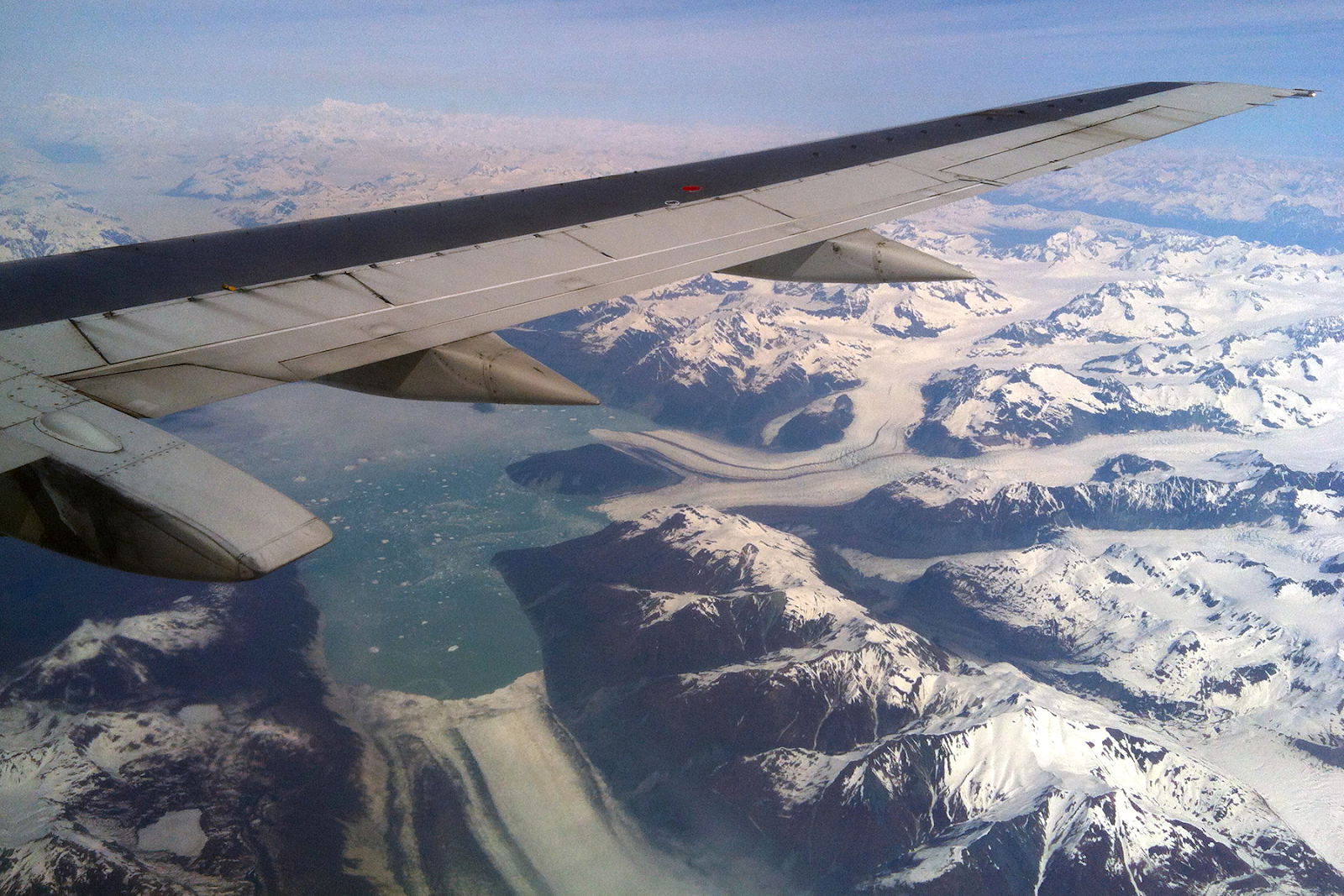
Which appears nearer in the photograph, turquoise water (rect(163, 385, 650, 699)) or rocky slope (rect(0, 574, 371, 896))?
rocky slope (rect(0, 574, 371, 896))

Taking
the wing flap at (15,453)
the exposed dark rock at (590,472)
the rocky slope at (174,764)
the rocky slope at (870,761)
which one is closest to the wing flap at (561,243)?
the wing flap at (15,453)

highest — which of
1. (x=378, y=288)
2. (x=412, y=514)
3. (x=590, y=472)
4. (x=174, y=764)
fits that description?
(x=378, y=288)

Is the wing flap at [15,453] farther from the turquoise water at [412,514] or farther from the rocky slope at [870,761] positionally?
the rocky slope at [870,761]

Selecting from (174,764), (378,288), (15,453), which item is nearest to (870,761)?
(174,764)

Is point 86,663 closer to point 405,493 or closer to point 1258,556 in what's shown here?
point 405,493

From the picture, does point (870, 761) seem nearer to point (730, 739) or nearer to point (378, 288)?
point (730, 739)

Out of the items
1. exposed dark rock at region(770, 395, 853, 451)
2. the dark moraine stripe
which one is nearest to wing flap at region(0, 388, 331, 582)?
the dark moraine stripe

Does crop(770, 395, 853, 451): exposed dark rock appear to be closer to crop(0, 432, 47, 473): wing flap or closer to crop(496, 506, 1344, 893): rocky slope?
crop(496, 506, 1344, 893): rocky slope
